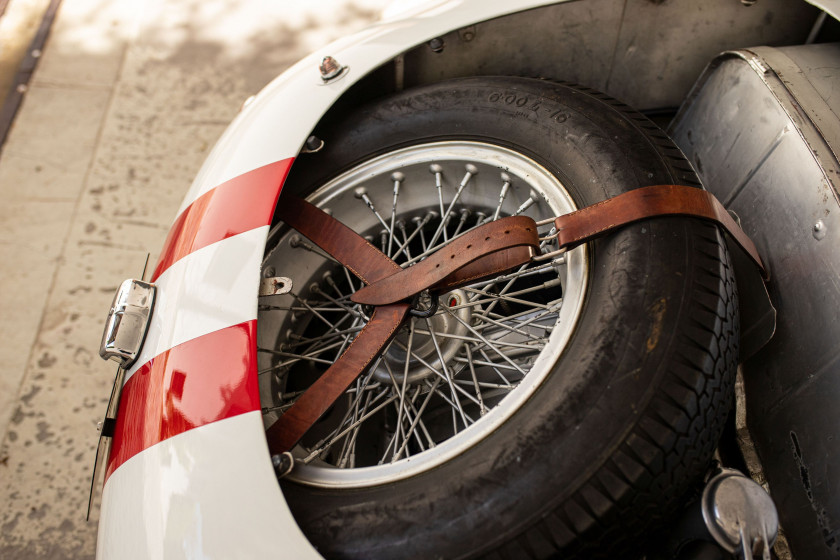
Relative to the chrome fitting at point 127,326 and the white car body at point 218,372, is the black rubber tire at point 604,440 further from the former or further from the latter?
the chrome fitting at point 127,326

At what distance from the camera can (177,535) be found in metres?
0.87

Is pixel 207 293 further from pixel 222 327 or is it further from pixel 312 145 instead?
pixel 312 145

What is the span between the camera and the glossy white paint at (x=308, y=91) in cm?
124

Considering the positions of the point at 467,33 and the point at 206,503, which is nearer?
the point at 206,503

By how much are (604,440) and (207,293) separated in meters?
0.64

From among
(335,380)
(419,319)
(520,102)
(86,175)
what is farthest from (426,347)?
(86,175)

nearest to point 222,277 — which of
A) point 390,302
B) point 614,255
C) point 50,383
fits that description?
point 390,302

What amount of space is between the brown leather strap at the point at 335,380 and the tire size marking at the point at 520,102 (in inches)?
16.6

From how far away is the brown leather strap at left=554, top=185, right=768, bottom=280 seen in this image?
978mm

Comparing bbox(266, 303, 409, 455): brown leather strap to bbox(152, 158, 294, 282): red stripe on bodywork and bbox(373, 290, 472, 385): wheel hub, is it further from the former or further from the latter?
bbox(152, 158, 294, 282): red stripe on bodywork

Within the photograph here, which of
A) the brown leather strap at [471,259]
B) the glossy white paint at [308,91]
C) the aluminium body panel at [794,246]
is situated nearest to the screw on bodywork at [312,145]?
the glossy white paint at [308,91]

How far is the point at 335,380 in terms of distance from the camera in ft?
3.40

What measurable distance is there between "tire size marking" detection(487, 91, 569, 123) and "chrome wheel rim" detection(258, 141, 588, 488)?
86 millimetres

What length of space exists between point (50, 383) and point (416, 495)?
136 cm
